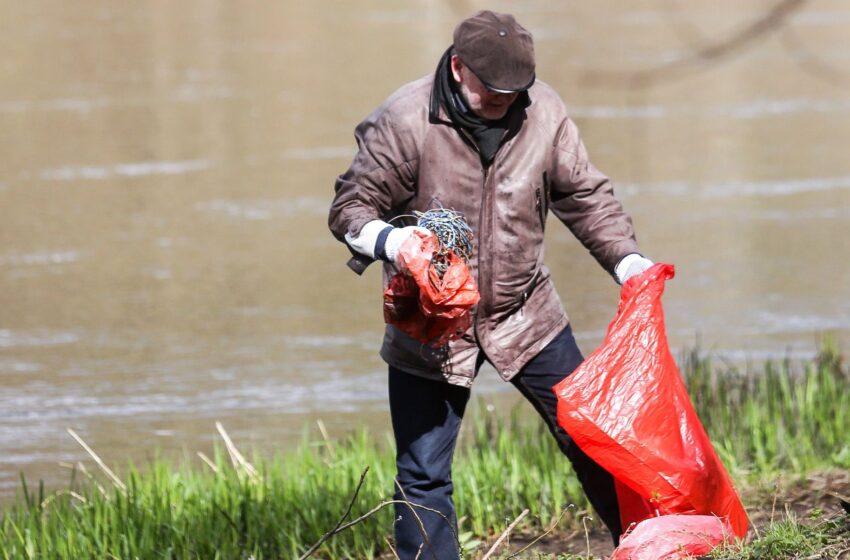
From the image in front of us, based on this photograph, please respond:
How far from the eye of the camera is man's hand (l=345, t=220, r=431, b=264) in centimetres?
383

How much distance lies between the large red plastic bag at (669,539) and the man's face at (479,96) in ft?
3.84

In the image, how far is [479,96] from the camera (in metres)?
3.97

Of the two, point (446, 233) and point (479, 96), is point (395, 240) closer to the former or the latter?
point (446, 233)

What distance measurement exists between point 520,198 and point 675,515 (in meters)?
0.96

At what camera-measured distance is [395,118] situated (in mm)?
4043

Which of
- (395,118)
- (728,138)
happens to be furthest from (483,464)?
(728,138)

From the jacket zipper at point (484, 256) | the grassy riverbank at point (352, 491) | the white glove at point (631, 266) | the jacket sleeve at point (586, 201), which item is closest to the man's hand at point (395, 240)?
the jacket zipper at point (484, 256)

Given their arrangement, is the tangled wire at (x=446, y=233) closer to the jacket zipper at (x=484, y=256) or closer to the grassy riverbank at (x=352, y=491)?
the jacket zipper at (x=484, y=256)

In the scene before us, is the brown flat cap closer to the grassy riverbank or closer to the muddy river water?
the muddy river water

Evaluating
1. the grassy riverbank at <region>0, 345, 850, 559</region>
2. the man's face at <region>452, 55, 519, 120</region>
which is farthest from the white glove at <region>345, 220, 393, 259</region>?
the grassy riverbank at <region>0, 345, 850, 559</region>

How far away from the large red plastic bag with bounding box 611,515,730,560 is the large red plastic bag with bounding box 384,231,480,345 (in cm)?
73

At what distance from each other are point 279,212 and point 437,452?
7.11 metres

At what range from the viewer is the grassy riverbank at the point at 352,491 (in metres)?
4.79

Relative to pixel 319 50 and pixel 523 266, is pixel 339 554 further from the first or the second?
pixel 319 50
